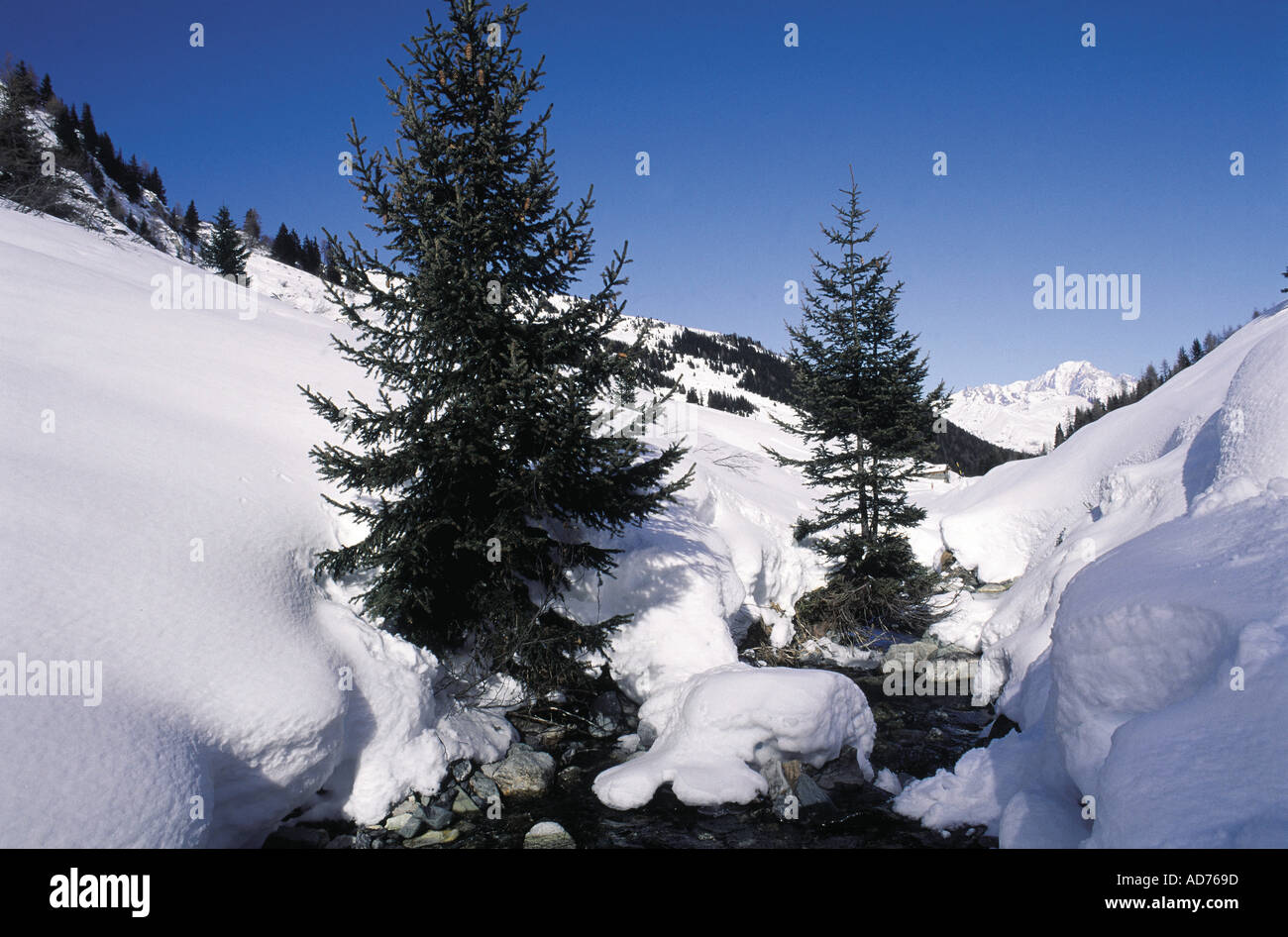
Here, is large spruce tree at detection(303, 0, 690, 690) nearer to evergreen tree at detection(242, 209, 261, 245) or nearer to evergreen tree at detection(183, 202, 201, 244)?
evergreen tree at detection(183, 202, 201, 244)

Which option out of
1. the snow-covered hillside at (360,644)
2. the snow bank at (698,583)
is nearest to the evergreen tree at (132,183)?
the snow-covered hillside at (360,644)

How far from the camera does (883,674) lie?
15.7 meters

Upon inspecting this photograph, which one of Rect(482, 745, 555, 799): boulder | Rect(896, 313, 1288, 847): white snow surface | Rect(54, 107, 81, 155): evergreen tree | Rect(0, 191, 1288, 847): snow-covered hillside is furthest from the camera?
Rect(54, 107, 81, 155): evergreen tree

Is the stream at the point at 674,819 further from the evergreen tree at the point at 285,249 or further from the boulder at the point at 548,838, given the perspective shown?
the evergreen tree at the point at 285,249

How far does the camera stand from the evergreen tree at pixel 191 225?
7147 cm

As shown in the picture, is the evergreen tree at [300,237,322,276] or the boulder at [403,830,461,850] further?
the evergreen tree at [300,237,322,276]

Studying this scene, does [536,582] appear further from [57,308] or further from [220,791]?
[57,308]

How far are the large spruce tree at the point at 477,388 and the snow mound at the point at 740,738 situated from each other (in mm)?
2160

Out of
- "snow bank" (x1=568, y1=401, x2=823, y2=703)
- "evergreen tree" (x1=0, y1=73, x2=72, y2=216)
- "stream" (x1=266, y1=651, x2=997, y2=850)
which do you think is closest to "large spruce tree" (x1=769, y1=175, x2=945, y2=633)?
"snow bank" (x1=568, y1=401, x2=823, y2=703)

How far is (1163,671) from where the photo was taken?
18.7 ft

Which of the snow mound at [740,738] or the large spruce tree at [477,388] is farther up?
the large spruce tree at [477,388]

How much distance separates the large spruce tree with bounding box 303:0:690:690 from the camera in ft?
31.1

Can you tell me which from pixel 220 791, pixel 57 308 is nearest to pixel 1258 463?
pixel 220 791

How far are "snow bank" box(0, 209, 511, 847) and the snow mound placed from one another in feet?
8.67
